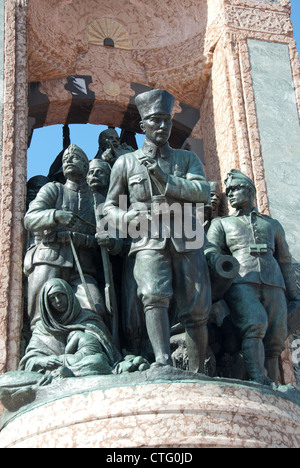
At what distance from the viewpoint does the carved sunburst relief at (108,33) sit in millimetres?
10305

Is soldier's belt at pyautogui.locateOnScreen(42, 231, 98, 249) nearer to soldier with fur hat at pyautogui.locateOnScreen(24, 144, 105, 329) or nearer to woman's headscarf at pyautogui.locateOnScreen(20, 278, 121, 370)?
soldier with fur hat at pyautogui.locateOnScreen(24, 144, 105, 329)

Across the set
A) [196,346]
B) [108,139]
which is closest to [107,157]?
[108,139]

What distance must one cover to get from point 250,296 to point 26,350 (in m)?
1.85

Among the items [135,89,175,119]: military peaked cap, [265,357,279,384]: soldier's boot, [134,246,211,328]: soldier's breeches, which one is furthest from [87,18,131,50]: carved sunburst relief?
[265,357,279,384]: soldier's boot

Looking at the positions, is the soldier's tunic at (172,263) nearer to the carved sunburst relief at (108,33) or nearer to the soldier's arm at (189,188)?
the soldier's arm at (189,188)

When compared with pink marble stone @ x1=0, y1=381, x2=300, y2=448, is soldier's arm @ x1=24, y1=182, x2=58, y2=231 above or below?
above

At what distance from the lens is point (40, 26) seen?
31.7 ft

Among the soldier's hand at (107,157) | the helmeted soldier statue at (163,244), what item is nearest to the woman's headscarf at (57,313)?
the helmeted soldier statue at (163,244)

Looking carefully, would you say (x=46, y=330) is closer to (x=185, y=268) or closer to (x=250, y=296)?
(x=185, y=268)

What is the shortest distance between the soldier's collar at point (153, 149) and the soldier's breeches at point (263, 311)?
1.22 meters

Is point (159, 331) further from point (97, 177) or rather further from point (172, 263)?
point (97, 177)

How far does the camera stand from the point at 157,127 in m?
7.15

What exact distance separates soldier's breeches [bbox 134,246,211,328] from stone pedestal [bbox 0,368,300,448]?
717 mm

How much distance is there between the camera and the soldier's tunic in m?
6.68
